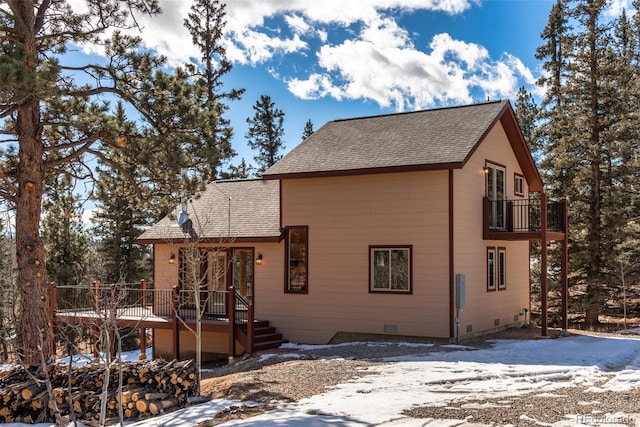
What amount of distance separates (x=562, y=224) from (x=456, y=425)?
38.2ft

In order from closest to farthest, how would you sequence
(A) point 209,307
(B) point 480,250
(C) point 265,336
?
(C) point 265,336 < (B) point 480,250 < (A) point 209,307

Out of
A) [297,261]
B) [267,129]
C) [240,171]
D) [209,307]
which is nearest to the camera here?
[297,261]

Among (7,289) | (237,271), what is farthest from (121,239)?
(237,271)

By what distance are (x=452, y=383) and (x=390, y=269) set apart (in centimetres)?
578

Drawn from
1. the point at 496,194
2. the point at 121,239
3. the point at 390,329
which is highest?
the point at 496,194

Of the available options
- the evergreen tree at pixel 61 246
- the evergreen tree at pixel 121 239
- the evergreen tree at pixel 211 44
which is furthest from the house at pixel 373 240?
the evergreen tree at pixel 211 44

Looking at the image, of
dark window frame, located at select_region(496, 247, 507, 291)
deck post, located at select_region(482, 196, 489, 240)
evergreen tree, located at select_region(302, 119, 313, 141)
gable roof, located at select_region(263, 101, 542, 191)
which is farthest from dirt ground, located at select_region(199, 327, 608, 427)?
evergreen tree, located at select_region(302, 119, 313, 141)

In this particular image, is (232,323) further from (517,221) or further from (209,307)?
(517,221)

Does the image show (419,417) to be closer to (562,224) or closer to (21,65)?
(21,65)

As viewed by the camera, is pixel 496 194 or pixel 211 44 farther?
pixel 211 44

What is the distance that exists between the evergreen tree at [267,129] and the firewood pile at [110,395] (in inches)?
1169

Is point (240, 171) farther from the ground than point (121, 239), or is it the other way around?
point (240, 171)

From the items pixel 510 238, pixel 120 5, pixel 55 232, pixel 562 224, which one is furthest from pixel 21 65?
pixel 55 232

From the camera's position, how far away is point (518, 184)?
1862 cm
